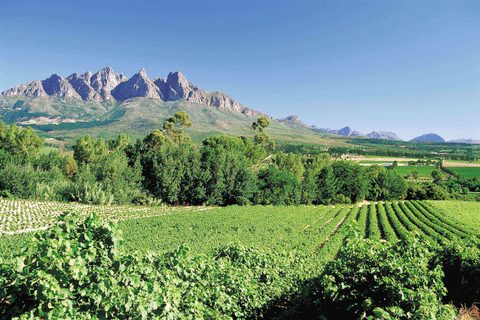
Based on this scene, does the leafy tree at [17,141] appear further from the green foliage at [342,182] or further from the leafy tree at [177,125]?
the green foliage at [342,182]

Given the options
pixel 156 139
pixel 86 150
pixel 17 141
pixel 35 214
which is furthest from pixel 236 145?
pixel 17 141

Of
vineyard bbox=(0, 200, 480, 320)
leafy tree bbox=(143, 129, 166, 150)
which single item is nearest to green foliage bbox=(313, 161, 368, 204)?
leafy tree bbox=(143, 129, 166, 150)

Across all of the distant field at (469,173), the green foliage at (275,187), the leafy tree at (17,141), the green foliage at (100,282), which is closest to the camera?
the green foliage at (100,282)

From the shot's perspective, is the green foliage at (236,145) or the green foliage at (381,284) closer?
the green foliage at (381,284)

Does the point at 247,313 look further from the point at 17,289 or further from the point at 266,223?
the point at 266,223

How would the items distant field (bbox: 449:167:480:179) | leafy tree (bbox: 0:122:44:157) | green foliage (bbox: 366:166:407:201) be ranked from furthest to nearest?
distant field (bbox: 449:167:480:179) < green foliage (bbox: 366:166:407:201) < leafy tree (bbox: 0:122:44:157)

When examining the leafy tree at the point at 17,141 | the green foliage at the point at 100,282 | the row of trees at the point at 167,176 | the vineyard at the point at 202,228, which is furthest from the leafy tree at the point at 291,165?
the leafy tree at the point at 17,141

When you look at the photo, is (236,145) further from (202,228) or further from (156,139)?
(202,228)

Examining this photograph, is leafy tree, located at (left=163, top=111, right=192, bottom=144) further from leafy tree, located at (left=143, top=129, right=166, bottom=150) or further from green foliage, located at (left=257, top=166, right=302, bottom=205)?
green foliage, located at (left=257, top=166, right=302, bottom=205)

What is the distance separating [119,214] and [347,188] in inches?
2245

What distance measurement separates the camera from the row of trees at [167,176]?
3216cm

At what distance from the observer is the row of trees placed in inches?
1266

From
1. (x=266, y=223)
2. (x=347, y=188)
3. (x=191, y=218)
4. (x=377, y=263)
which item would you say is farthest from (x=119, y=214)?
(x=347, y=188)

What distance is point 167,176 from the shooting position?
127 ft
